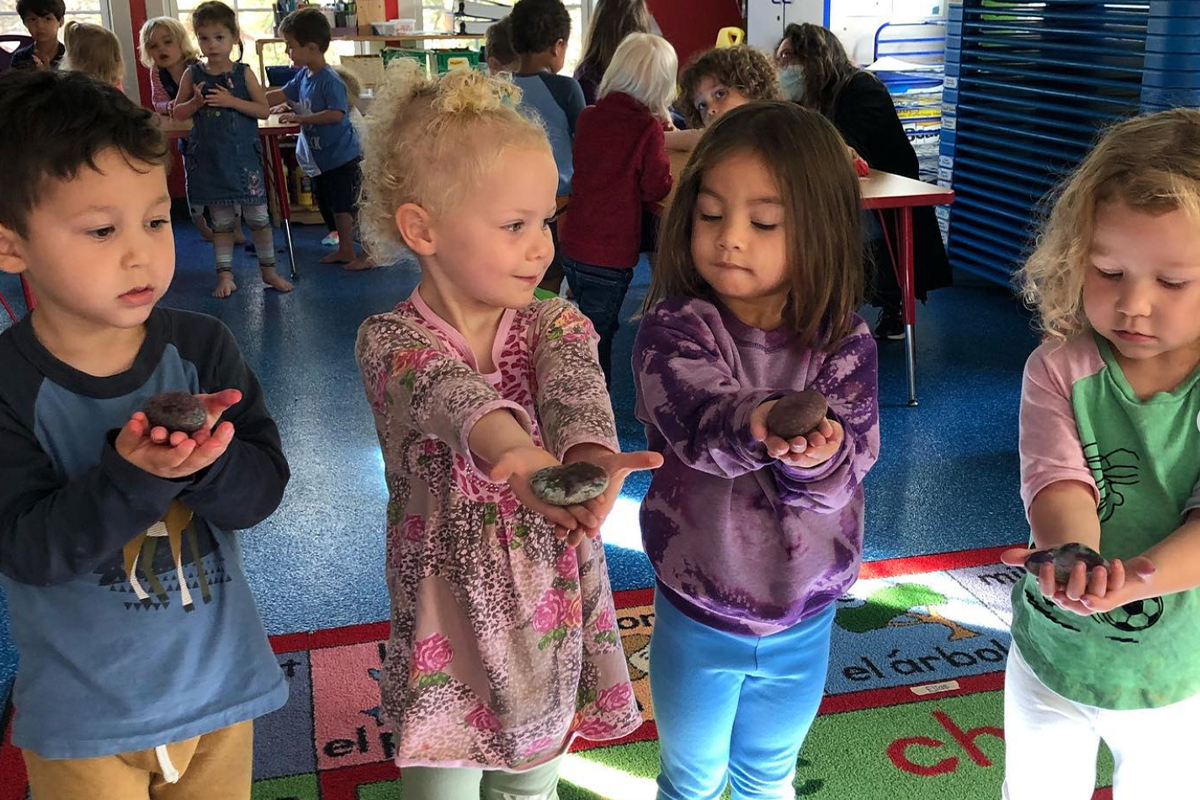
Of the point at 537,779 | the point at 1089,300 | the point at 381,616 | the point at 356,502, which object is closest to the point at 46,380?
the point at 537,779

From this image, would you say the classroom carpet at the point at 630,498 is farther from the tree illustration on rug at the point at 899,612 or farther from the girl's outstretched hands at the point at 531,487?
the girl's outstretched hands at the point at 531,487

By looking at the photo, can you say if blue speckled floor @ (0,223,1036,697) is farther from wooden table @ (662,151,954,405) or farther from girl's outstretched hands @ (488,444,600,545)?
girl's outstretched hands @ (488,444,600,545)

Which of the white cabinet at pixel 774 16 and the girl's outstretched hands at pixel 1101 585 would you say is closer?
the girl's outstretched hands at pixel 1101 585

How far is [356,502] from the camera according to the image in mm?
2822

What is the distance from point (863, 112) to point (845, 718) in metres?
2.62

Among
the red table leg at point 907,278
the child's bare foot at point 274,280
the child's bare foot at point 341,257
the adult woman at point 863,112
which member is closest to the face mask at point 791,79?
the adult woman at point 863,112

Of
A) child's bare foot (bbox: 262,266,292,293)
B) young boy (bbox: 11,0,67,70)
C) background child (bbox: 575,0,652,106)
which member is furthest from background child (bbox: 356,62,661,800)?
young boy (bbox: 11,0,67,70)

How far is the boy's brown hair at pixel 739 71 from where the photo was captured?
10.00 ft

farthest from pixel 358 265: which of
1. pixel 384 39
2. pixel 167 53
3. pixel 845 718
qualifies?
pixel 845 718

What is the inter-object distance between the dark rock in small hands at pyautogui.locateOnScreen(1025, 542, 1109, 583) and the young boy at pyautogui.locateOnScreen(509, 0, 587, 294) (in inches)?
111

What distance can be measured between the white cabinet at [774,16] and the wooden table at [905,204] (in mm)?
3209

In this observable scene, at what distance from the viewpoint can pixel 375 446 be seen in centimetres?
324

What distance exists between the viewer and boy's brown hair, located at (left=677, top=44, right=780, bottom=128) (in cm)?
305

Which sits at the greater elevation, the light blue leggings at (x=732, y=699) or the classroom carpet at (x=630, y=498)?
the light blue leggings at (x=732, y=699)
